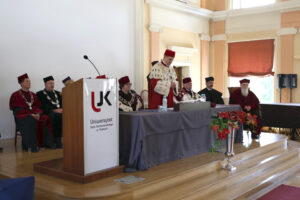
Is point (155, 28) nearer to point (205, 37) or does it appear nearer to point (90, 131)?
point (205, 37)

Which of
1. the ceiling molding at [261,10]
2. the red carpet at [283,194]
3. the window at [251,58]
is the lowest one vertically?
the red carpet at [283,194]

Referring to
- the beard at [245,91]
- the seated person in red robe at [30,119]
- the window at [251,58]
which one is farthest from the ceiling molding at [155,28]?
the seated person in red robe at [30,119]

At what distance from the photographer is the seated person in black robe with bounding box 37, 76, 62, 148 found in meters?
6.02

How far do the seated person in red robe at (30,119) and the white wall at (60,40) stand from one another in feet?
2.79

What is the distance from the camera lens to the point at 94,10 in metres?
8.12

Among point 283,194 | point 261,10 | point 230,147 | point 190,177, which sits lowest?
point 283,194

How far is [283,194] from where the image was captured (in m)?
4.72

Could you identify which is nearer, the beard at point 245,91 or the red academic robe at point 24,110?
the red academic robe at point 24,110

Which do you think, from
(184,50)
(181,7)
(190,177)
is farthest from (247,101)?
(181,7)

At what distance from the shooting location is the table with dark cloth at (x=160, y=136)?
4242 mm

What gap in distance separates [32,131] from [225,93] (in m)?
7.63

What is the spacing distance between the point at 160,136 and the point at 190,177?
665 mm

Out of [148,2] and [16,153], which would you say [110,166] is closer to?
[16,153]

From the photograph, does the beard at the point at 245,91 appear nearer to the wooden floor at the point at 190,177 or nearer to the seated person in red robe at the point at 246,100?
the seated person in red robe at the point at 246,100
